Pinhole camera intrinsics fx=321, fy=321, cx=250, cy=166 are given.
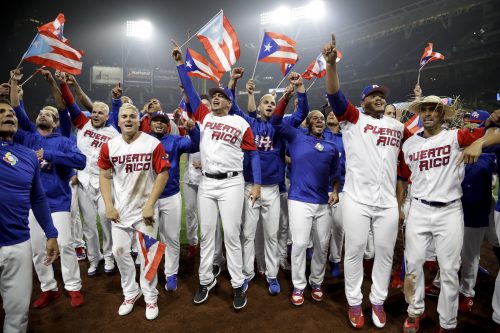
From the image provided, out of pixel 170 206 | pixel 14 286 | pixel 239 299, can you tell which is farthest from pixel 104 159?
pixel 239 299

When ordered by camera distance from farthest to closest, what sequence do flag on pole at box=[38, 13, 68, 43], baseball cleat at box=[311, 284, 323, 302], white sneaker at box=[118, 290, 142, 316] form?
flag on pole at box=[38, 13, 68, 43]
baseball cleat at box=[311, 284, 323, 302]
white sneaker at box=[118, 290, 142, 316]

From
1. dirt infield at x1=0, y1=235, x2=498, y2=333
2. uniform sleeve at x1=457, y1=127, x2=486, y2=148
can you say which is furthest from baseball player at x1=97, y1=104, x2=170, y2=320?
uniform sleeve at x1=457, y1=127, x2=486, y2=148

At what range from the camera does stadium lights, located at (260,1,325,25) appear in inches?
1027

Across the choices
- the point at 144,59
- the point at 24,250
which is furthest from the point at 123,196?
the point at 144,59

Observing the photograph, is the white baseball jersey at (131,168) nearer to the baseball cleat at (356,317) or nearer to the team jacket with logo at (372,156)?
the team jacket with logo at (372,156)

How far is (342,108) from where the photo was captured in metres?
3.27

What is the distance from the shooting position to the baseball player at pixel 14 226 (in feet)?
7.87

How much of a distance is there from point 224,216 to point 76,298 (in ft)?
6.50

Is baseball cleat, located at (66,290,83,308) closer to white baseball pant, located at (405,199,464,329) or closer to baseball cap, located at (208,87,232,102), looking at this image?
baseball cap, located at (208,87,232,102)

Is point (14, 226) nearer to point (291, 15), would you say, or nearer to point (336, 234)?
point (336, 234)

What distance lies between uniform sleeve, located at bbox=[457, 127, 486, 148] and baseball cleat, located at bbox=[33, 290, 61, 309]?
474 cm

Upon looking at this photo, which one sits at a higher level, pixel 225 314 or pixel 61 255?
pixel 61 255

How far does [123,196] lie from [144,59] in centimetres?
3310

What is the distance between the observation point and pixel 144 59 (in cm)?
3309
